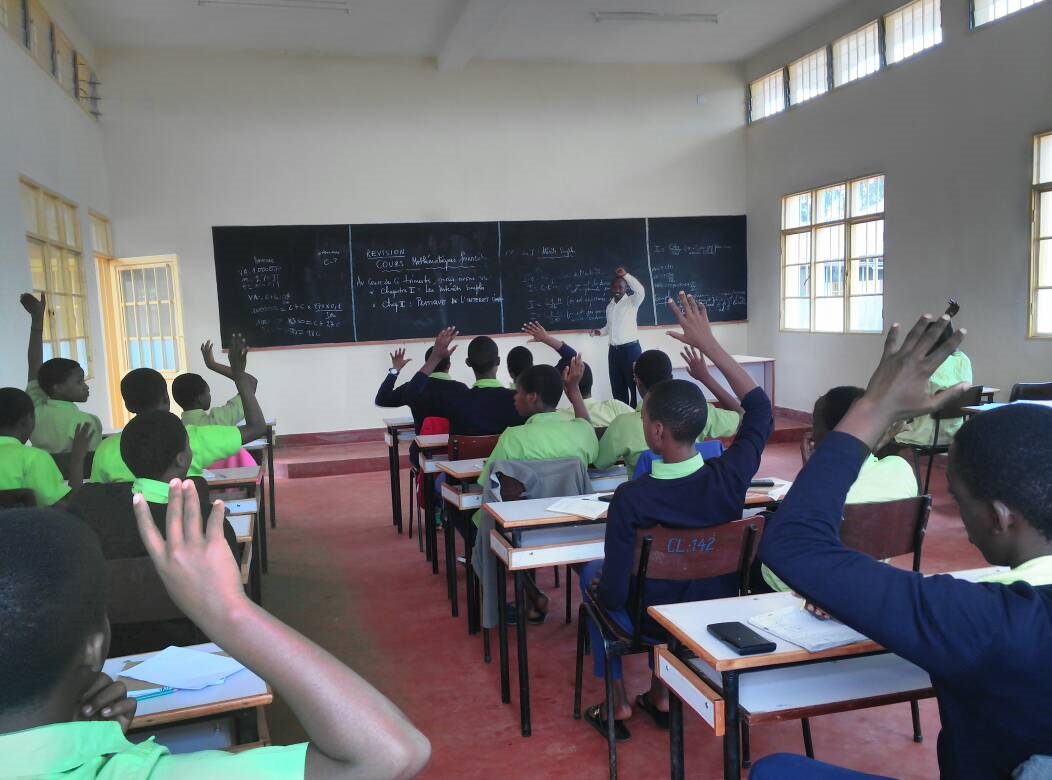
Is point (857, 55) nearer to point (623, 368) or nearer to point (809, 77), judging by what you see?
point (809, 77)

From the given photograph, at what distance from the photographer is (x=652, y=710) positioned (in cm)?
257

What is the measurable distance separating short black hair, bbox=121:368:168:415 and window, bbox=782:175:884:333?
247 inches

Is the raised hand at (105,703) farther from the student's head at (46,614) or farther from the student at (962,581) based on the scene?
the student at (962,581)

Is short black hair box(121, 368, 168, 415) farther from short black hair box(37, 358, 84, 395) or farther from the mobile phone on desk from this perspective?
the mobile phone on desk

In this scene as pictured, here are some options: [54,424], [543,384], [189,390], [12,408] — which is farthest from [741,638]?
[54,424]

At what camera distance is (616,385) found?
7492 mm

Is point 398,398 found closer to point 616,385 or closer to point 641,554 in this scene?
point 641,554

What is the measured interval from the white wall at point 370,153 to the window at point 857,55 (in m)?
1.57

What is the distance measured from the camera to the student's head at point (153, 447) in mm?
2215

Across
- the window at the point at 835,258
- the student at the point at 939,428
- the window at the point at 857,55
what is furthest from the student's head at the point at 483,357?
the window at the point at 857,55

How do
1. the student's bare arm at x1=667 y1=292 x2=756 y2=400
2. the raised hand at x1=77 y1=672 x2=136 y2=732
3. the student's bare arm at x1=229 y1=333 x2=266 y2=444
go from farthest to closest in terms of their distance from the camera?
the student's bare arm at x1=229 y1=333 x2=266 y2=444 < the student's bare arm at x1=667 y1=292 x2=756 y2=400 < the raised hand at x1=77 y1=672 x2=136 y2=732

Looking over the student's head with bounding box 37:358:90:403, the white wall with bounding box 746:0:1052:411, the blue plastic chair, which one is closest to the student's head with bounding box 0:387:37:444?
the student's head with bounding box 37:358:90:403

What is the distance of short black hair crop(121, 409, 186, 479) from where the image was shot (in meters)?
2.21

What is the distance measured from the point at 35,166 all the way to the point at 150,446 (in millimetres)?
4267
